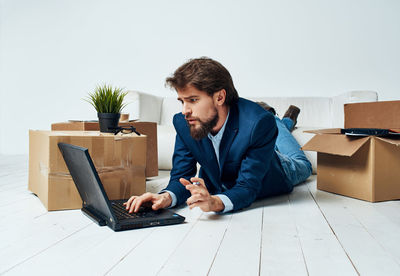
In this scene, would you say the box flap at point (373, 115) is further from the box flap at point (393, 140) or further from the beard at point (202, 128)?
the beard at point (202, 128)

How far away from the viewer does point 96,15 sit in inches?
162

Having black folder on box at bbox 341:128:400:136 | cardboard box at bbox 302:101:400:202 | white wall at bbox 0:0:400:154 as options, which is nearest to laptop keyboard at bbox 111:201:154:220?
cardboard box at bbox 302:101:400:202

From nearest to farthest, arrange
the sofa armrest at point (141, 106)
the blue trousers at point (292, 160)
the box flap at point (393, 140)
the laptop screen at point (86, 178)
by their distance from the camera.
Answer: the laptop screen at point (86, 178) → the box flap at point (393, 140) → the blue trousers at point (292, 160) → the sofa armrest at point (141, 106)

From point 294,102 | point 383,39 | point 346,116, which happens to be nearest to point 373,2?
point 383,39

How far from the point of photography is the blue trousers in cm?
210

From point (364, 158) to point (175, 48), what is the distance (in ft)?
8.28

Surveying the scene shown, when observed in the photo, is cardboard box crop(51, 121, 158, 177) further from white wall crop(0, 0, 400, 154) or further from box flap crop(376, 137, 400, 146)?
white wall crop(0, 0, 400, 154)

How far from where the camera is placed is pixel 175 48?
12.8 ft

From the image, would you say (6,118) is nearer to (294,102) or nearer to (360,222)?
(294,102)

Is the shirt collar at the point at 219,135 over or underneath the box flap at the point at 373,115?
underneath

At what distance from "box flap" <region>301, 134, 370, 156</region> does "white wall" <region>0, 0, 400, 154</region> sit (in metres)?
1.74

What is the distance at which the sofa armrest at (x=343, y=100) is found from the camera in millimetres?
3027

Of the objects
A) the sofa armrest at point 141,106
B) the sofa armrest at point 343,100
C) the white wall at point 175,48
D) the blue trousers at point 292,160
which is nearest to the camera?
the blue trousers at point 292,160

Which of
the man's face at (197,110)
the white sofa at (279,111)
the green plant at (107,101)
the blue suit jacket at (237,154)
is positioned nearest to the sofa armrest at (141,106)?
the white sofa at (279,111)
